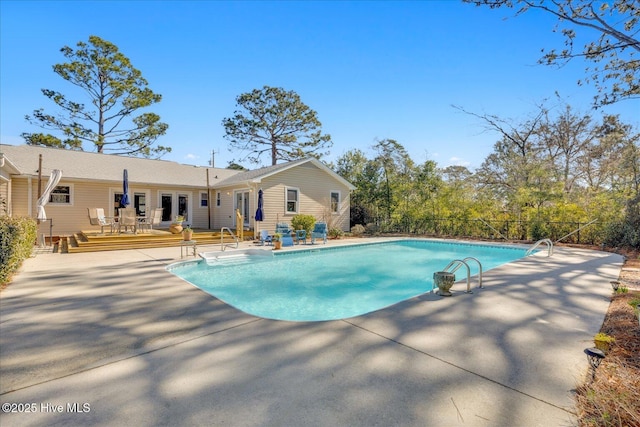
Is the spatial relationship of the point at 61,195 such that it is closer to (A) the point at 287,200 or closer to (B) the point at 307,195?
(A) the point at 287,200

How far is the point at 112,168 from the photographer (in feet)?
51.0

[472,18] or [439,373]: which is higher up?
[472,18]

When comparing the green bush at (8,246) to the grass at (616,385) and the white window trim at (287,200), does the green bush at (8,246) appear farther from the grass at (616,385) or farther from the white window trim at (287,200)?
the white window trim at (287,200)

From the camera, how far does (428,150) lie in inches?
773

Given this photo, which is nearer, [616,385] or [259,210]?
[616,385]

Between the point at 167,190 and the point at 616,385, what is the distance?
17578 millimetres

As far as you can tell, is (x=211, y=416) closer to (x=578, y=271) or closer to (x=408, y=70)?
(x=578, y=271)

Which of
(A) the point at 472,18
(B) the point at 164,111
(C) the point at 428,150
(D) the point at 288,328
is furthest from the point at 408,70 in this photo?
(B) the point at 164,111

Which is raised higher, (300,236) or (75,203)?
(75,203)

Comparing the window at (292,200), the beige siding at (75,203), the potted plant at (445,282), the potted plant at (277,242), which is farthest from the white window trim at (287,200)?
the potted plant at (445,282)

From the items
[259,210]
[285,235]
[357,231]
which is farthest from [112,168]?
[357,231]

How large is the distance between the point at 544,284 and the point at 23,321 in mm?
8827

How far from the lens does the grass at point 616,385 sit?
209 centimetres

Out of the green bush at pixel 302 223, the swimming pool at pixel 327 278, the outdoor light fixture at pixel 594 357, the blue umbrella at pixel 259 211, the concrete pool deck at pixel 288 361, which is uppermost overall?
the blue umbrella at pixel 259 211
